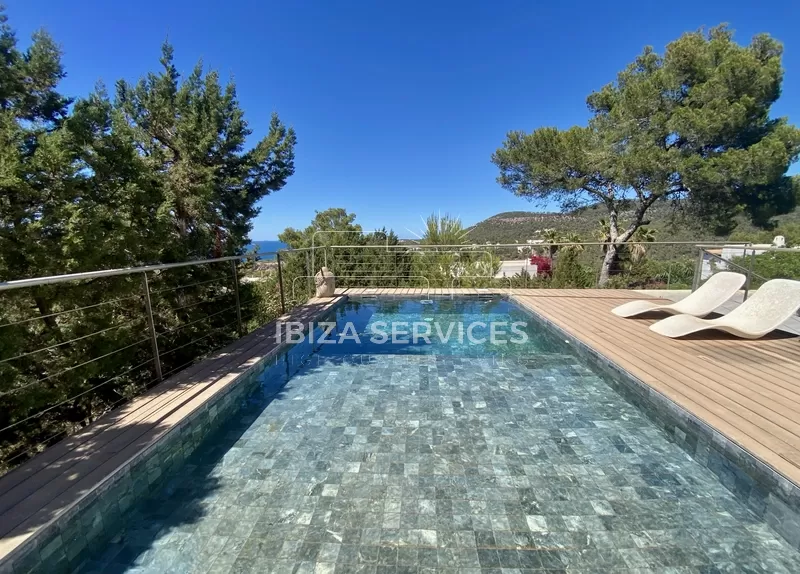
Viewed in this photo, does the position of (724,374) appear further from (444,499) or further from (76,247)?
(76,247)

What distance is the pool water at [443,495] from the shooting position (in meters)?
1.54

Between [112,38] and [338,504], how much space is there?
761 centimetres

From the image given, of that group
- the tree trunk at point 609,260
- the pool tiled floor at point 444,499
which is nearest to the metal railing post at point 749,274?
the pool tiled floor at point 444,499

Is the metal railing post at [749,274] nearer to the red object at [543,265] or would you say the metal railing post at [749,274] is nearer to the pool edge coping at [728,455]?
the pool edge coping at [728,455]

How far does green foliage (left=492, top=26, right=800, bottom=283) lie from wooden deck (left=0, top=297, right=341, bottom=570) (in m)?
9.49

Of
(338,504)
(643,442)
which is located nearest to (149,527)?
(338,504)

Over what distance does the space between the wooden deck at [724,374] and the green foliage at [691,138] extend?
5.31 metres

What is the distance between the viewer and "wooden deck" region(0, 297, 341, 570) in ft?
4.87

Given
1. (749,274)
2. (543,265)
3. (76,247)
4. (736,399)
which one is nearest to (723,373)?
(736,399)

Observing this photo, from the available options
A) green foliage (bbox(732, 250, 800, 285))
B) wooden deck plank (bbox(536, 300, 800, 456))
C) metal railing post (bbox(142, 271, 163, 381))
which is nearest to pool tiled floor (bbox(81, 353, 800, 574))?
wooden deck plank (bbox(536, 300, 800, 456))

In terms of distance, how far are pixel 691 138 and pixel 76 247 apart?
1149 cm

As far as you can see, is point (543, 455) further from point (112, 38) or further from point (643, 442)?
point (112, 38)

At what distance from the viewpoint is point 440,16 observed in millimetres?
8789

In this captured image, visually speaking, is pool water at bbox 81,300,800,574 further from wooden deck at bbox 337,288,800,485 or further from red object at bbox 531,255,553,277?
red object at bbox 531,255,553,277
